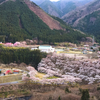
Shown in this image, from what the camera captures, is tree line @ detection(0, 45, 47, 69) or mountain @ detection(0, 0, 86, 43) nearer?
tree line @ detection(0, 45, 47, 69)

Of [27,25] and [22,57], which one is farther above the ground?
[27,25]

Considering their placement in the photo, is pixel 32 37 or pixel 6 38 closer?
pixel 6 38

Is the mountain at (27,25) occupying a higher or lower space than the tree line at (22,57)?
higher

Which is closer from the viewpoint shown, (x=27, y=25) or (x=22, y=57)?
(x=22, y=57)

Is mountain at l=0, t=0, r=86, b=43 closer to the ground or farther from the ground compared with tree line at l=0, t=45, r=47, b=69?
farther from the ground

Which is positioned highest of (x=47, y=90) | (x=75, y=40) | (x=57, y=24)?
(x=57, y=24)

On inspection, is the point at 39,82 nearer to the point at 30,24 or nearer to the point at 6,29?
the point at 6,29

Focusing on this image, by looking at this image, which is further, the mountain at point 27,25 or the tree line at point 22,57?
the mountain at point 27,25

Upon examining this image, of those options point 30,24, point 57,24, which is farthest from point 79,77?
point 57,24
